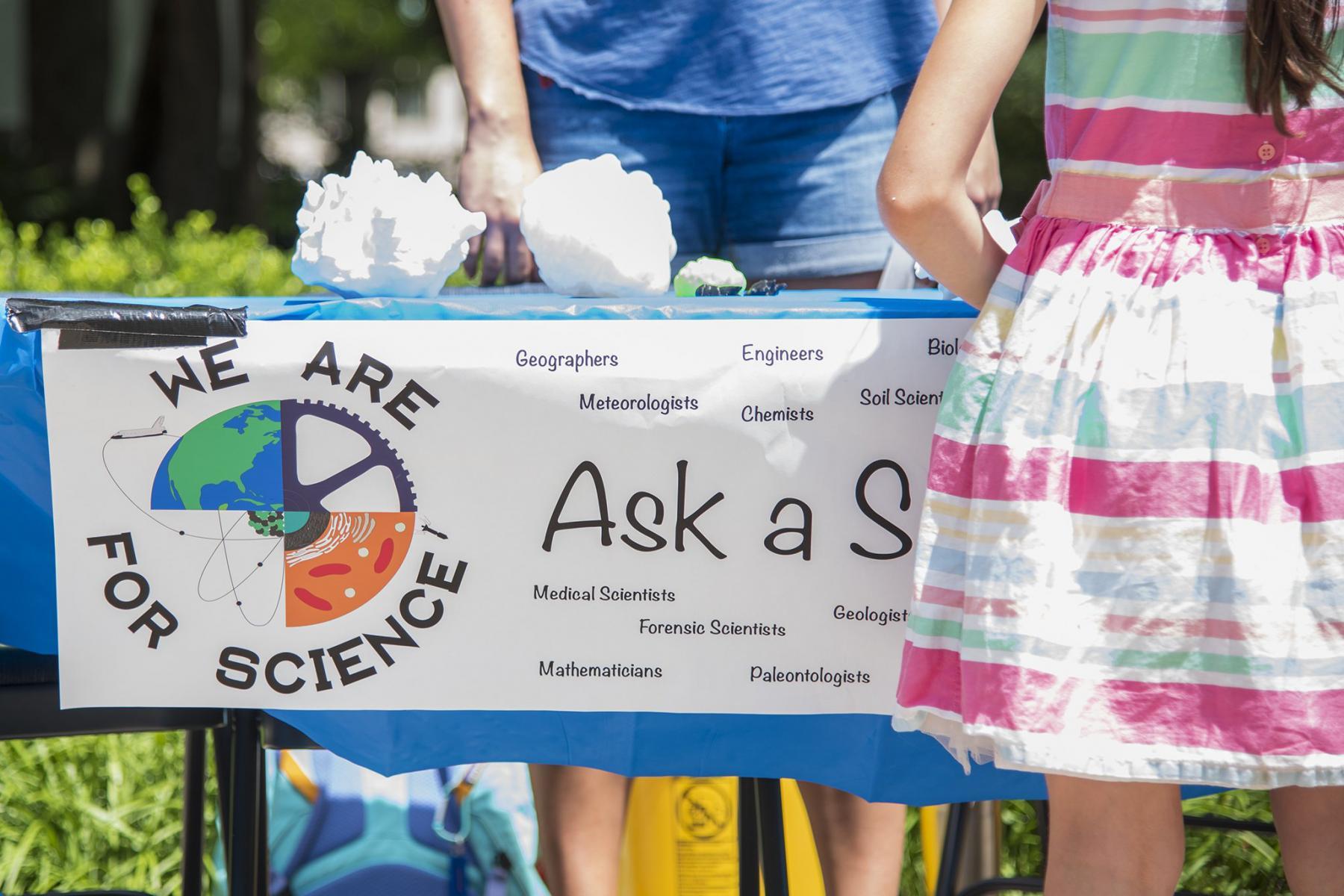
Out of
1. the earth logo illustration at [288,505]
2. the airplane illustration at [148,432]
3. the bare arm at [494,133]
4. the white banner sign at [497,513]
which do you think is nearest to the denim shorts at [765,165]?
the bare arm at [494,133]

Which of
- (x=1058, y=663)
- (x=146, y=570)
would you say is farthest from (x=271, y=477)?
(x=1058, y=663)

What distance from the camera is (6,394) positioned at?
1.62m

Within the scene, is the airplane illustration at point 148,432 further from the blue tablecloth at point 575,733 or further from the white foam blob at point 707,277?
the white foam blob at point 707,277

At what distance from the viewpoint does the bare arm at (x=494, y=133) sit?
200 cm

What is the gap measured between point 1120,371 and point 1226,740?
364 millimetres

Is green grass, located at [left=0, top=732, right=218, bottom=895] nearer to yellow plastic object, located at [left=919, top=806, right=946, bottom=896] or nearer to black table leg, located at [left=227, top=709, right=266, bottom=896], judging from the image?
black table leg, located at [left=227, top=709, right=266, bottom=896]

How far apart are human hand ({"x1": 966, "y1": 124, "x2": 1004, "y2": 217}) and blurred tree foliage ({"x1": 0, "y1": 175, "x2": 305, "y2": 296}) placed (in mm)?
2406

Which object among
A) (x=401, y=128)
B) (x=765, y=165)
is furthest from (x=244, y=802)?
(x=401, y=128)

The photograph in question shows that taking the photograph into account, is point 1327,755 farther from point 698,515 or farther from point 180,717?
point 180,717

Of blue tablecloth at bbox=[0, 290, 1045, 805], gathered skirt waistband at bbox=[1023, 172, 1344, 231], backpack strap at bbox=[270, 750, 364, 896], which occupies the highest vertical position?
gathered skirt waistband at bbox=[1023, 172, 1344, 231]

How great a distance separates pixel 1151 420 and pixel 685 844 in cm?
121

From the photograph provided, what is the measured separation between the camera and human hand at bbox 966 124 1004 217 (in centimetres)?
201

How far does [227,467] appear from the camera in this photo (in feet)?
5.26

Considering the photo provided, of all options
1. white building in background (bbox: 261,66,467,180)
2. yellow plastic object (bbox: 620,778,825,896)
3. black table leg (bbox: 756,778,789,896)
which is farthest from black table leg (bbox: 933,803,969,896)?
white building in background (bbox: 261,66,467,180)
